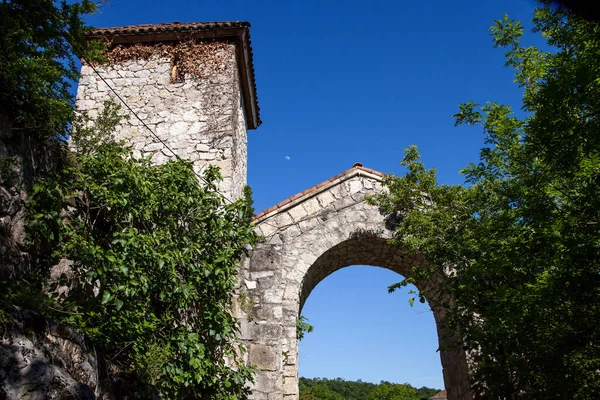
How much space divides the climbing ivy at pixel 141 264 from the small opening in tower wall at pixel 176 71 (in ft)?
8.23

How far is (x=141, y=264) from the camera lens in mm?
4785

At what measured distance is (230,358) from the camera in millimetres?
6371

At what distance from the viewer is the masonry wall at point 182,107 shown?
7707 millimetres

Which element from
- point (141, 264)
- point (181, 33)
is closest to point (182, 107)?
point (181, 33)

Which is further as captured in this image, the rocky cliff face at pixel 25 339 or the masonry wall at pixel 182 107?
the masonry wall at pixel 182 107

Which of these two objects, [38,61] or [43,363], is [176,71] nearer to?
[38,61]

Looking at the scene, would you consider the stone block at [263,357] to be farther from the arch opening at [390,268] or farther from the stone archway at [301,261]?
the arch opening at [390,268]

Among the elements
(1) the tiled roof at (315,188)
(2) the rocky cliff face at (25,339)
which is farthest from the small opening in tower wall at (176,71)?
(2) the rocky cliff face at (25,339)

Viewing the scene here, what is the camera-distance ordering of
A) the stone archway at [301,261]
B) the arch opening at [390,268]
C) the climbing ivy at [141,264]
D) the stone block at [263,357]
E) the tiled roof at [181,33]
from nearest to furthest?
1. the climbing ivy at [141,264]
2. the stone block at [263,357]
3. the stone archway at [301,261]
4. the arch opening at [390,268]
5. the tiled roof at [181,33]

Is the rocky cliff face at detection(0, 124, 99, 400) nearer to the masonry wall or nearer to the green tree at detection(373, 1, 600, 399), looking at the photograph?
the masonry wall

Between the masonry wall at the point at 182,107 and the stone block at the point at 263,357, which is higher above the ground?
the masonry wall at the point at 182,107

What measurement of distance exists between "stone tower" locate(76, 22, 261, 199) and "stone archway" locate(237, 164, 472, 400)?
1182 mm

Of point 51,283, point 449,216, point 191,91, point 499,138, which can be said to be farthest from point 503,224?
point 191,91

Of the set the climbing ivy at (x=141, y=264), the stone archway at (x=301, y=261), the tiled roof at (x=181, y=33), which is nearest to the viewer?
the climbing ivy at (x=141, y=264)
